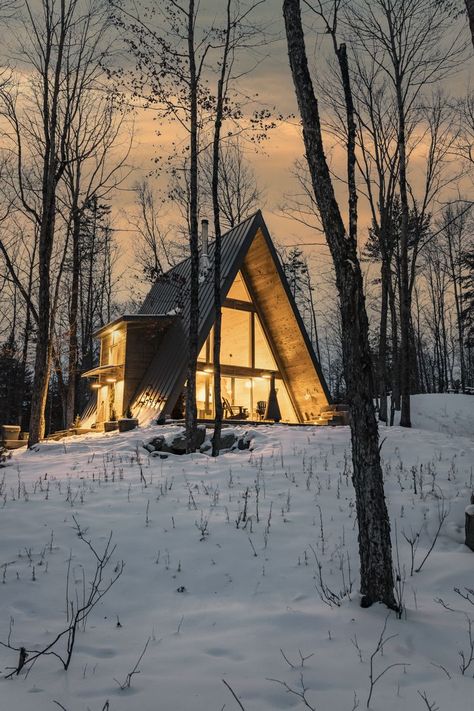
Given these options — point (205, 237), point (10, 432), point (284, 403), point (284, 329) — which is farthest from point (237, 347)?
point (10, 432)

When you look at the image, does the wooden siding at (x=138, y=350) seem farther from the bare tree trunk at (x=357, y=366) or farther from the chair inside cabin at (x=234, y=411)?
the bare tree trunk at (x=357, y=366)

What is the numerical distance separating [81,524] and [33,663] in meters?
2.53

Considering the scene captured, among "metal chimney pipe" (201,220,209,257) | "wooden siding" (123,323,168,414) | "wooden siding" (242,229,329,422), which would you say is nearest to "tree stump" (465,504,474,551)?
"wooden siding" (242,229,329,422)

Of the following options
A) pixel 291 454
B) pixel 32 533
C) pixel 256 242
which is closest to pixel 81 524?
pixel 32 533

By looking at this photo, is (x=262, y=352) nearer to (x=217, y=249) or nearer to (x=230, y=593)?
(x=217, y=249)

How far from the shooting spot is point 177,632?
329 cm

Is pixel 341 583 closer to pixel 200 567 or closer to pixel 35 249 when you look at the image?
pixel 200 567

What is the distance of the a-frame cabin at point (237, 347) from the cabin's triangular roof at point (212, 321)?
4 cm

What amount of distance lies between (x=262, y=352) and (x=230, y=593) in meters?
15.3

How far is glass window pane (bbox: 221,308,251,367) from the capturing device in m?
18.5

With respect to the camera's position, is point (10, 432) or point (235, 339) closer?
point (10, 432)

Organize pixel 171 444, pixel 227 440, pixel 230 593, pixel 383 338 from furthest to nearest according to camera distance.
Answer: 1. pixel 383 338
2. pixel 227 440
3. pixel 171 444
4. pixel 230 593

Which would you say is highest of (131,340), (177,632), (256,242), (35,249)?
(35,249)

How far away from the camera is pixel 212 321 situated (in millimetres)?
15555
